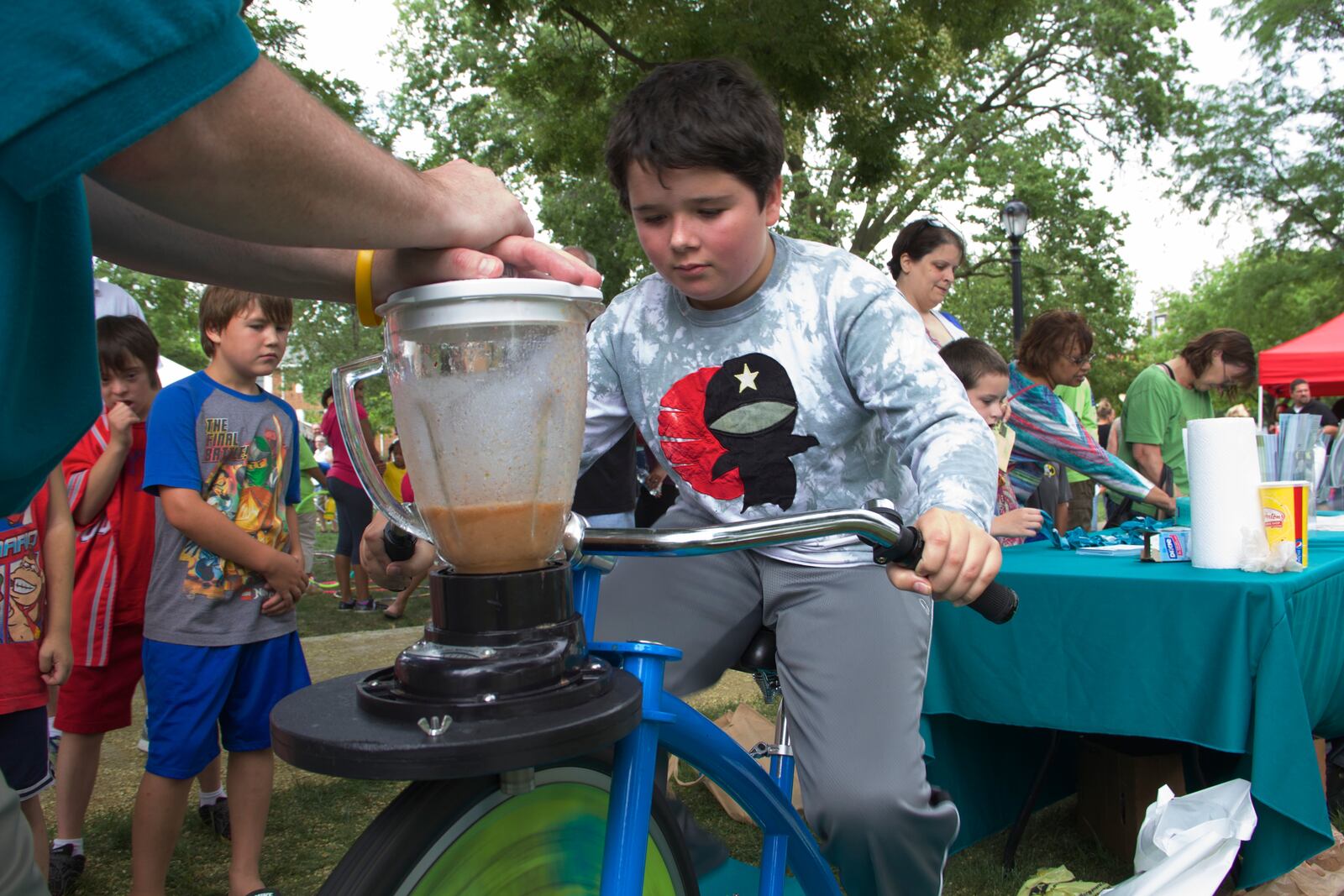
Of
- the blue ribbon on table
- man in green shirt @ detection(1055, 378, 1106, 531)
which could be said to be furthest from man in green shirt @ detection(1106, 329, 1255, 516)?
the blue ribbon on table

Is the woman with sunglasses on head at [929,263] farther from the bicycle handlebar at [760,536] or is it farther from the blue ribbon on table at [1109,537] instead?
the bicycle handlebar at [760,536]

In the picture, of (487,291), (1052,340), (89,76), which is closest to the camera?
(89,76)

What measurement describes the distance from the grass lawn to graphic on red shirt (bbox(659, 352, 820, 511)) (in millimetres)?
1848

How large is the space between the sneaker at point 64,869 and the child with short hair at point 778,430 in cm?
217

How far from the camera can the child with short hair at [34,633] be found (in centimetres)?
282

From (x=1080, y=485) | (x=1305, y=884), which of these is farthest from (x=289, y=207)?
(x=1080, y=485)

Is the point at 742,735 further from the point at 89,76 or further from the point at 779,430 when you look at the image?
the point at 89,76

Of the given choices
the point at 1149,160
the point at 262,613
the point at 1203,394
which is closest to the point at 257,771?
the point at 262,613

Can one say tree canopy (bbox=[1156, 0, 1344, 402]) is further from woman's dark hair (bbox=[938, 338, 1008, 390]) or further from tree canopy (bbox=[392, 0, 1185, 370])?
woman's dark hair (bbox=[938, 338, 1008, 390])

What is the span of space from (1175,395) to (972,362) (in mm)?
3152

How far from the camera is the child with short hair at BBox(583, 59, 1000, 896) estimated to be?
191 cm

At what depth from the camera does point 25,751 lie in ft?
9.30

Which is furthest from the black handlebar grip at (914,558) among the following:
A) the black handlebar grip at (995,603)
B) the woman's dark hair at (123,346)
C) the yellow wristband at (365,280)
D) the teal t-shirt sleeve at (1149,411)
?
the teal t-shirt sleeve at (1149,411)

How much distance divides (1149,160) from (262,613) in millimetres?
23679
